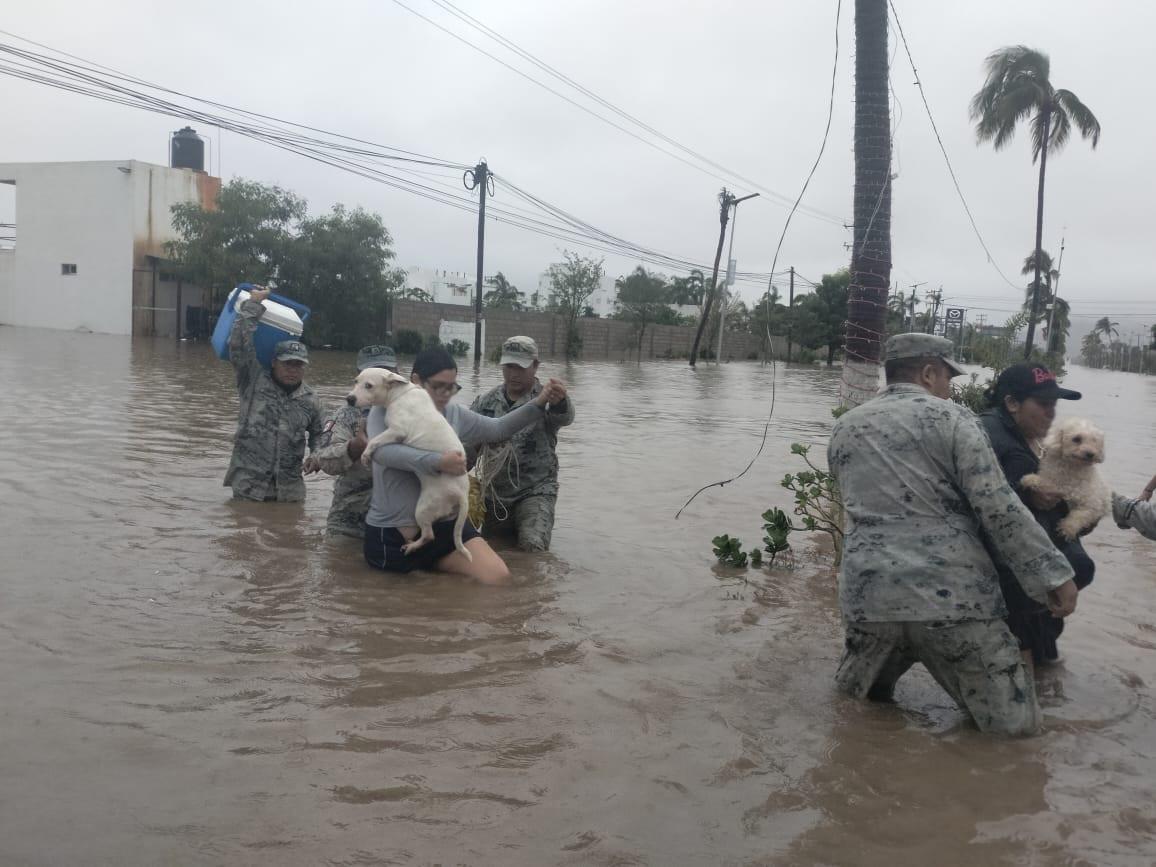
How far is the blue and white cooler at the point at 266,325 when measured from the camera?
7.07 meters

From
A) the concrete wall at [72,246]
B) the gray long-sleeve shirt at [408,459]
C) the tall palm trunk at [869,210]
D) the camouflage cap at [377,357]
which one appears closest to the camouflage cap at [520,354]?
the gray long-sleeve shirt at [408,459]

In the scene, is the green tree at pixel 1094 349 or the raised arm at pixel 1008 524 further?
the green tree at pixel 1094 349

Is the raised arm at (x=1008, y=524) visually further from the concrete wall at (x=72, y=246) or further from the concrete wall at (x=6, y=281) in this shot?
the concrete wall at (x=6, y=281)

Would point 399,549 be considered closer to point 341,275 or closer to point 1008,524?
point 1008,524

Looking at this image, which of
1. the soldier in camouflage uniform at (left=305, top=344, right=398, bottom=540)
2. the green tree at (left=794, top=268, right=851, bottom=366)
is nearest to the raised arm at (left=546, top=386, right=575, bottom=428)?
the soldier in camouflage uniform at (left=305, top=344, right=398, bottom=540)

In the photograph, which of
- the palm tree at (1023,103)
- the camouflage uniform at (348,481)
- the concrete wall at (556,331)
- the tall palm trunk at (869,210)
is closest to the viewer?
the camouflage uniform at (348,481)

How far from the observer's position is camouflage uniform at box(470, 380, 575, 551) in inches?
277

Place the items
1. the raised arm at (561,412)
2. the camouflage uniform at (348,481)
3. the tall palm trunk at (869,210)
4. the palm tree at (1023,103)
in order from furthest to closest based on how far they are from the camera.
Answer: the palm tree at (1023,103)
the tall palm trunk at (869,210)
the raised arm at (561,412)
the camouflage uniform at (348,481)

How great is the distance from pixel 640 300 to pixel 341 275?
710 inches

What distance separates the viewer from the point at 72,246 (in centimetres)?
4050

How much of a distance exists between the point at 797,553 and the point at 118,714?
5.16m

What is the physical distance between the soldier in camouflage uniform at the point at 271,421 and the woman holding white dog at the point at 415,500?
1788 millimetres

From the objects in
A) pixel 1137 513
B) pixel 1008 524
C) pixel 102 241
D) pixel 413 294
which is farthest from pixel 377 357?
pixel 413 294

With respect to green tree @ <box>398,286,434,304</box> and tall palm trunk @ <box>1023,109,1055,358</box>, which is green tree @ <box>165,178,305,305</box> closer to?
green tree @ <box>398,286,434,304</box>
